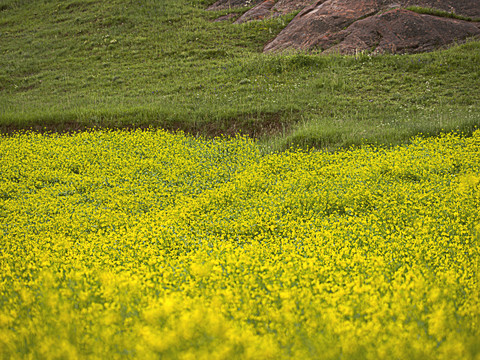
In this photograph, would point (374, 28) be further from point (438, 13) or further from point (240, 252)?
point (240, 252)

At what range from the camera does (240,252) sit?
6164 millimetres

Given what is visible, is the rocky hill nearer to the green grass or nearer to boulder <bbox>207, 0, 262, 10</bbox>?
the green grass

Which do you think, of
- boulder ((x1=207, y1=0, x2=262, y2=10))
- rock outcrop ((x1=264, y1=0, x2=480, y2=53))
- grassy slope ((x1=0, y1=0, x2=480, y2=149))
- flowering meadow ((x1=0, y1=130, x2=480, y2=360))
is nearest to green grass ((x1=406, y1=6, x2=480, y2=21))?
rock outcrop ((x1=264, y1=0, x2=480, y2=53))

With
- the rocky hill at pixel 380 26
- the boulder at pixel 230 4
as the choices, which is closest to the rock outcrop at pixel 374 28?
the rocky hill at pixel 380 26

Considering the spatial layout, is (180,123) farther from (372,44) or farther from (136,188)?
(372,44)

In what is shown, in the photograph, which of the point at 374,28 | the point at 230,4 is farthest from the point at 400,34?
the point at 230,4

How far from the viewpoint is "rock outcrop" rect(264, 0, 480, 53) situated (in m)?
21.0

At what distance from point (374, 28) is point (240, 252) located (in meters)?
20.1

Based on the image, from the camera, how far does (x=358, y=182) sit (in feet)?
30.2

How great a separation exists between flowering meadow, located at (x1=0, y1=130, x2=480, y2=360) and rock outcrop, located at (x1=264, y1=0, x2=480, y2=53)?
1164 centimetres

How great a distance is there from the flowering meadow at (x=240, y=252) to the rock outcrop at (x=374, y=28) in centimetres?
1164

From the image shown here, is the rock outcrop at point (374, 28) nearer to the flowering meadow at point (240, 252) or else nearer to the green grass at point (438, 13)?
the green grass at point (438, 13)

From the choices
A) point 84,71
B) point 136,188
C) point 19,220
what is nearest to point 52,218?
point 19,220

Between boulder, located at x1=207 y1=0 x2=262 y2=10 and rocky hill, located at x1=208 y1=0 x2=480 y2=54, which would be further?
boulder, located at x1=207 y1=0 x2=262 y2=10
